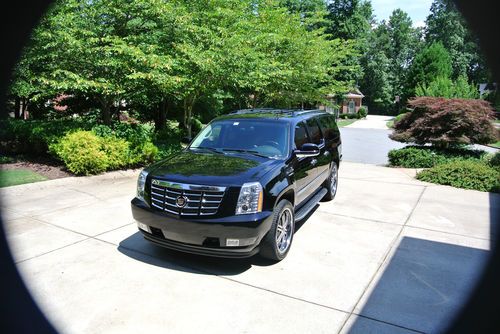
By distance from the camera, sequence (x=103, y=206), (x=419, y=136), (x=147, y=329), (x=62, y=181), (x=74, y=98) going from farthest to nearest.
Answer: (x=74, y=98) < (x=419, y=136) < (x=62, y=181) < (x=103, y=206) < (x=147, y=329)

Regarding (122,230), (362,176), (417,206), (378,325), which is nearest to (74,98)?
(122,230)

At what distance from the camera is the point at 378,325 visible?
3312mm

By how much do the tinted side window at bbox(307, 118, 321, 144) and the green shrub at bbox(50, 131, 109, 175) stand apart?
5.37 m

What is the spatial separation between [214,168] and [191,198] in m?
0.58

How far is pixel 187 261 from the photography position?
4582mm

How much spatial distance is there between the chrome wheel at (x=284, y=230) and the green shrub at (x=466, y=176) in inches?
249

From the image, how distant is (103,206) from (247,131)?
3.15 metres

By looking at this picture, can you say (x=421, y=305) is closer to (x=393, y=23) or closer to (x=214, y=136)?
(x=214, y=136)

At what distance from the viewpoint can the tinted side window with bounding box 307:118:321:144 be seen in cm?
646

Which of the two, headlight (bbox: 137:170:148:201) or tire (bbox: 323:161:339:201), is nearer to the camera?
headlight (bbox: 137:170:148:201)

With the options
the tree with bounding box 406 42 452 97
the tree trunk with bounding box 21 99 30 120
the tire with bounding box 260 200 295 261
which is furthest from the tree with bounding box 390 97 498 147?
the tree with bounding box 406 42 452 97

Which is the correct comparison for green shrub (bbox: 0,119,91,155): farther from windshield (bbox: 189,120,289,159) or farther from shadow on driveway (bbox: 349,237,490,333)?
shadow on driveway (bbox: 349,237,490,333)

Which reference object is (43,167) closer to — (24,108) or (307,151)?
(24,108)

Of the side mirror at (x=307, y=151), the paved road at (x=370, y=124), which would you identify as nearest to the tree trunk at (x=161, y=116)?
the side mirror at (x=307, y=151)
